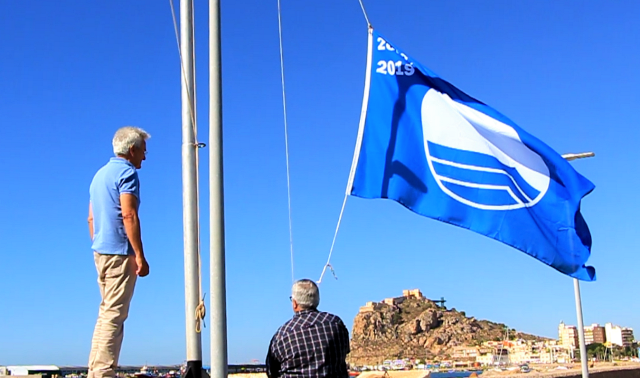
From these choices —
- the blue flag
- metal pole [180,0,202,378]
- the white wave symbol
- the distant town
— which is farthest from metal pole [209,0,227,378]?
the distant town

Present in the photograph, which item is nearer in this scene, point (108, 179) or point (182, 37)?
point (108, 179)

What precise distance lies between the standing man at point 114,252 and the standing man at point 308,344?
2.90ft

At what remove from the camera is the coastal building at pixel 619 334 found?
118 metres

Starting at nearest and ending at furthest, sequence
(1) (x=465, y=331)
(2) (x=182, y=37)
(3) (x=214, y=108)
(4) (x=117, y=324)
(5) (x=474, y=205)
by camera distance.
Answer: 1. (4) (x=117, y=324)
2. (3) (x=214, y=108)
3. (2) (x=182, y=37)
4. (5) (x=474, y=205)
5. (1) (x=465, y=331)

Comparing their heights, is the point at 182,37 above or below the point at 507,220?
above

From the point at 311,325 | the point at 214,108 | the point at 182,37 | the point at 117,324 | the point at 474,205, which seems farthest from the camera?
the point at 474,205

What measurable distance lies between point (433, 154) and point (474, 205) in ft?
1.88

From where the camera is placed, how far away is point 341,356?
4.10 m

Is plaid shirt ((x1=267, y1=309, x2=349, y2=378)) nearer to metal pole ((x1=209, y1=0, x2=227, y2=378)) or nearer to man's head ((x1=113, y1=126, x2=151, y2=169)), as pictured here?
metal pole ((x1=209, y1=0, x2=227, y2=378))

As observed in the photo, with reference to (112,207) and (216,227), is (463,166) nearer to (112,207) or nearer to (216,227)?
(216,227)

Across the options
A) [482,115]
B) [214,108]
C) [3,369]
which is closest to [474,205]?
[482,115]

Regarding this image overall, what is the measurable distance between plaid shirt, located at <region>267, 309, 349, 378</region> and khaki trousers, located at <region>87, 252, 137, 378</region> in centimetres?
88

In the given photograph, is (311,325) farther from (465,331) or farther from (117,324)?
(465,331)

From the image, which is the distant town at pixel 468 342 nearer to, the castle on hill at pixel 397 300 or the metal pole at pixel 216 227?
the castle on hill at pixel 397 300
